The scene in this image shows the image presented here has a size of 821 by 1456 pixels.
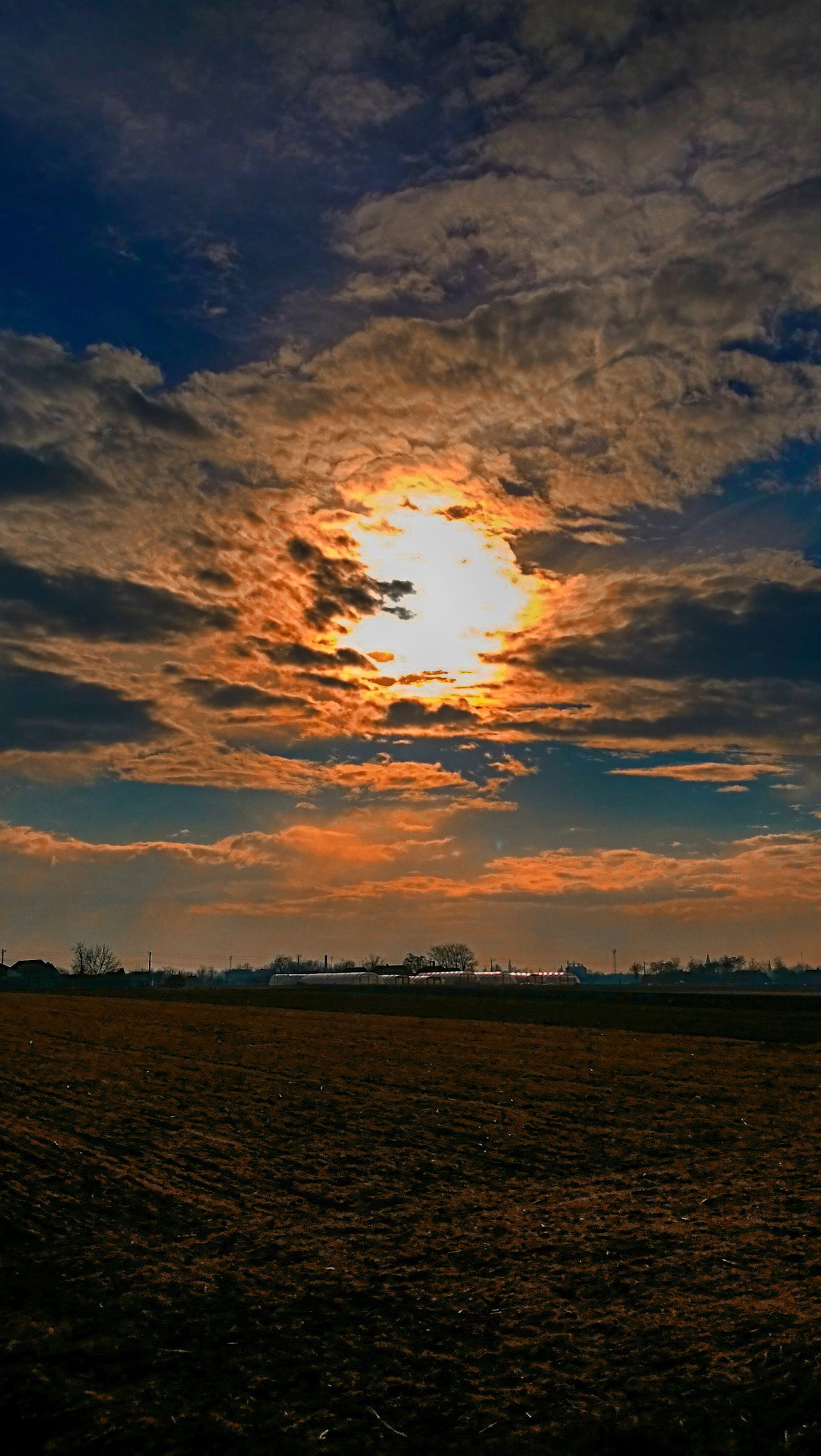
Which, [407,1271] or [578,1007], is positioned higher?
[578,1007]

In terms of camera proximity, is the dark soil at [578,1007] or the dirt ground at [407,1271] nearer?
the dirt ground at [407,1271]

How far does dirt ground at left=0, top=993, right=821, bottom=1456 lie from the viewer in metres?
9.80

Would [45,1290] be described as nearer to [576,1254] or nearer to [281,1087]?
[576,1254]

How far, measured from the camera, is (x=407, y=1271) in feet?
44.7

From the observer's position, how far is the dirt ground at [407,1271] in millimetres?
9797

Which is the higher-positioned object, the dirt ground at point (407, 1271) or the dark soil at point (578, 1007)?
the dark soil at point (578, 1007)

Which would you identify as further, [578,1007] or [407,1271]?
[578,1007]

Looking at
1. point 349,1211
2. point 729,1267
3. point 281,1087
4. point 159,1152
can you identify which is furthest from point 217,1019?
point 729,1267

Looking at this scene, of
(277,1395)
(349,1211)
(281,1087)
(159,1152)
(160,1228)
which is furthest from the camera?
(281,1087)

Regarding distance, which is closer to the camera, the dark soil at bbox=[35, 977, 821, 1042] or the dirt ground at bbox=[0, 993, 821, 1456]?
the dirt ground at bbox=[0, 993, 821, 1456]

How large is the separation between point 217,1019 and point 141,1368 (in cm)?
4737

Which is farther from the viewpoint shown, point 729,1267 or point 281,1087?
point 281,1087

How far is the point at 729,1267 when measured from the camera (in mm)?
13555

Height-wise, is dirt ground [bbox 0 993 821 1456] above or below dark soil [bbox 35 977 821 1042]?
below
